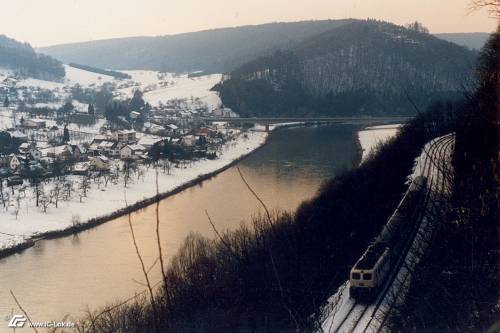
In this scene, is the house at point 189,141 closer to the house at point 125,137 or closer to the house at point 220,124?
the house at point 125,137

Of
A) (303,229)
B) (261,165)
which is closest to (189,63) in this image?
(261,165)

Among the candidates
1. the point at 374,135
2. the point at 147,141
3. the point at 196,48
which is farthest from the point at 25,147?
the point at 196,48

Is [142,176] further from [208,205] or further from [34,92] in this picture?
[34,92]

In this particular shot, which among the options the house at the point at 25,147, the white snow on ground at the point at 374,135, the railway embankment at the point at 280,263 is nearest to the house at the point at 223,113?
the white snow on ground at the point at 374,135

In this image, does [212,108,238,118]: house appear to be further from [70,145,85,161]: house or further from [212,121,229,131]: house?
[70,145,85,161]: house

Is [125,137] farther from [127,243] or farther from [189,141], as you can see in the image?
[127,243]

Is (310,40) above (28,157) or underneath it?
above
